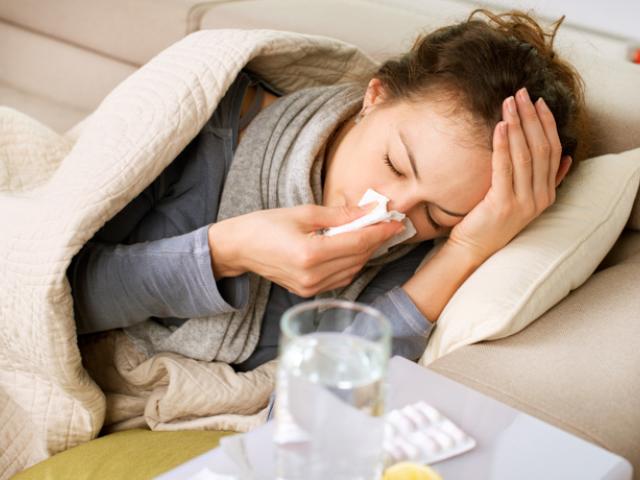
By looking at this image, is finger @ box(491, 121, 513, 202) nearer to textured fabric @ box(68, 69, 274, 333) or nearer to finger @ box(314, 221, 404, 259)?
finger @ box(314, 221, 404, 259)

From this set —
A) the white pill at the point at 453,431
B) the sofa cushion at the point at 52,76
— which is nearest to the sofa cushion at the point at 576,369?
the white pill at the point at 453,431

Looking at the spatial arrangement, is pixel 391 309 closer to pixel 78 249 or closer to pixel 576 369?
pixel 576 369

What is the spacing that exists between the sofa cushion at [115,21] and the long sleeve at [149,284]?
920mm

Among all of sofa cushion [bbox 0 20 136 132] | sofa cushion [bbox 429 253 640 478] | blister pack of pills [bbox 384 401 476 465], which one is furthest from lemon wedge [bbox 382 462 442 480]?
sofa cushion [bbox 0 20 136 132]

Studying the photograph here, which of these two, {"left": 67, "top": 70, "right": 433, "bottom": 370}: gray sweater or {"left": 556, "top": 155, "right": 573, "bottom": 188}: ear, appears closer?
{"left": 67, "top": 70, "right": 433, "bottom": 370}: gray sweater

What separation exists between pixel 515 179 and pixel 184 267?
489 millimetres

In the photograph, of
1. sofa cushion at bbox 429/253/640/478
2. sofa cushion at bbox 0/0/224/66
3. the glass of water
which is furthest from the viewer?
sofa cushion at bbox 0/0/224/66

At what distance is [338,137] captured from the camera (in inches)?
52.5

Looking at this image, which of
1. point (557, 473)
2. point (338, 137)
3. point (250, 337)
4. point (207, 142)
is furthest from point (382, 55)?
point (557, 473)

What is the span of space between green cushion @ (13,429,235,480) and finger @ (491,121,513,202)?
21.9 inches

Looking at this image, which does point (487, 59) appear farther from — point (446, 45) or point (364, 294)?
point (364, 294)

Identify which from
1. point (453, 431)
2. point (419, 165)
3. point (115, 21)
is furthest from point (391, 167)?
point (115, 21)

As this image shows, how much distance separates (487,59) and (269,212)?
40 centimetres

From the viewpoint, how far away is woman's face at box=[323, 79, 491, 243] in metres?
1.13
